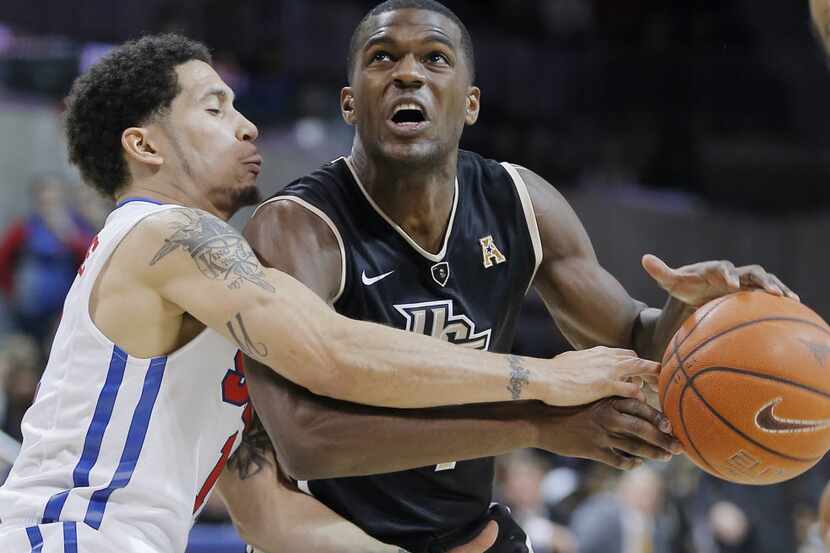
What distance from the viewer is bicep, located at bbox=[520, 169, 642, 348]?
362 centimetres

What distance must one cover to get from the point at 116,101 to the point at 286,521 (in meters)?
1.39

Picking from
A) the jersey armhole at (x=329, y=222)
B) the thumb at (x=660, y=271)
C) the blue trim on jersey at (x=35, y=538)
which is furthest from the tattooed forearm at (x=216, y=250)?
the thumb at (x=660, y=271)

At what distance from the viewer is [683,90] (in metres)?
13.6

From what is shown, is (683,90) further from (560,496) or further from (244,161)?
(244,161)

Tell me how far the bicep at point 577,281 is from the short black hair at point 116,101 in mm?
1184

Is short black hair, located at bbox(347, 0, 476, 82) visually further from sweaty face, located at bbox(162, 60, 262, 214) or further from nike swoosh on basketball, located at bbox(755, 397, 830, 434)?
nike swoosh on basketball, located at bbox(755, 397, 830, 434)

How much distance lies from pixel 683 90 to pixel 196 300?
37.8 ft

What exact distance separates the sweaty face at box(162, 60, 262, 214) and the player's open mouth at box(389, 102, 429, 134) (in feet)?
1.68

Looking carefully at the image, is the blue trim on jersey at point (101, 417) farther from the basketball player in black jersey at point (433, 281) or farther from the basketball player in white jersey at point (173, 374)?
the basketball player in black jersey at point (433, 281)

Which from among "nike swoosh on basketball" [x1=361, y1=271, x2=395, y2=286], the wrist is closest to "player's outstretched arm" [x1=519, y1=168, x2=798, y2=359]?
"nike swoosh on basketball" [x1=361, y1=271, x2=395, y2=286]

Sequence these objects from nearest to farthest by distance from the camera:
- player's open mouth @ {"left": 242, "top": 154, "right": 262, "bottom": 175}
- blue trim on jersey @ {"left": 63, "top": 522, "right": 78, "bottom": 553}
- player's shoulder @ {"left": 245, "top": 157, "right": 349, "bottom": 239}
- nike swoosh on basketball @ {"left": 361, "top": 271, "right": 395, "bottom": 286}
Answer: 1. blue trim on jersey @ {"left": 63, "top": 522, "right": 78, "bottom": 553}
2. player's shoulder @ {"left": 245, "top": 157, "right": 349, "bottom": 239}
3. nike swoosh on basketball @ {"left": 361, "top": 271, "right": 395, "bottom": 286}
4. player's open mouth @ {"left": 242, "top": 154, "right": 262, "bottom": 175}

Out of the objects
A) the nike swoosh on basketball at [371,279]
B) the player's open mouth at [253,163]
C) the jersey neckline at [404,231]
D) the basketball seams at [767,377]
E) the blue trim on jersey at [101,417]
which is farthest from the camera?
the player's open mouth at [253,163]

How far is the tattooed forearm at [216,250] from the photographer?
9.64 feet

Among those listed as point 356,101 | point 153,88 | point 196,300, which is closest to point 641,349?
point 356,101
